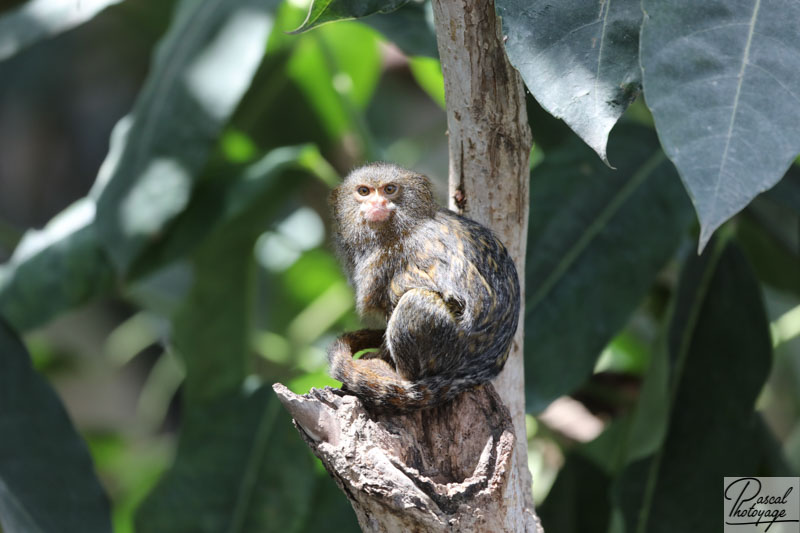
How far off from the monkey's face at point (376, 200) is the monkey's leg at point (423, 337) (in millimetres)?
132

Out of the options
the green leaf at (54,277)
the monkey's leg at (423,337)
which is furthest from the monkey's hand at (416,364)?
the green leaf at (54,277)

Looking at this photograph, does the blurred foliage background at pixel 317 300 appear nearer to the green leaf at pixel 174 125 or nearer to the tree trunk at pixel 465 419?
the green leaf at pixel 174 125

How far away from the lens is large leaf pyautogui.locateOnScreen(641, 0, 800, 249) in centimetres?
81

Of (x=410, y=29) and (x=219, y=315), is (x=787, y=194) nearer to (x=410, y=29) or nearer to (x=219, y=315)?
(x=410, y=29)

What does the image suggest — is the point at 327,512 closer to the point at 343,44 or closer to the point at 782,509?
the point at 782,509

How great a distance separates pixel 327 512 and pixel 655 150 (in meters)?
1.15

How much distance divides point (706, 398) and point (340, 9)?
1.17 meters

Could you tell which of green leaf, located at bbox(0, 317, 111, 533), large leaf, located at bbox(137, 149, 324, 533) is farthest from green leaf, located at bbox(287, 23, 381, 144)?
green leaf, located at bbox(0, 317, 111, 533)

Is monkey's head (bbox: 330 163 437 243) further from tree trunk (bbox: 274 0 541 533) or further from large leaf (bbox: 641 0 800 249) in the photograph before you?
large leaf (bbox: 641 0 800 249)

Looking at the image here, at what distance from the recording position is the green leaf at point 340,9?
3.54 feet

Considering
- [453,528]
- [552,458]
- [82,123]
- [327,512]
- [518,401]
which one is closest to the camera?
[453,528]

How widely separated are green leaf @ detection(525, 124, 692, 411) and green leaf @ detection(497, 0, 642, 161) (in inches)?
29.7

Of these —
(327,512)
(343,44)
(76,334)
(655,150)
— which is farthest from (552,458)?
(76,334)

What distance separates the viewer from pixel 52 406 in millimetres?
1641
